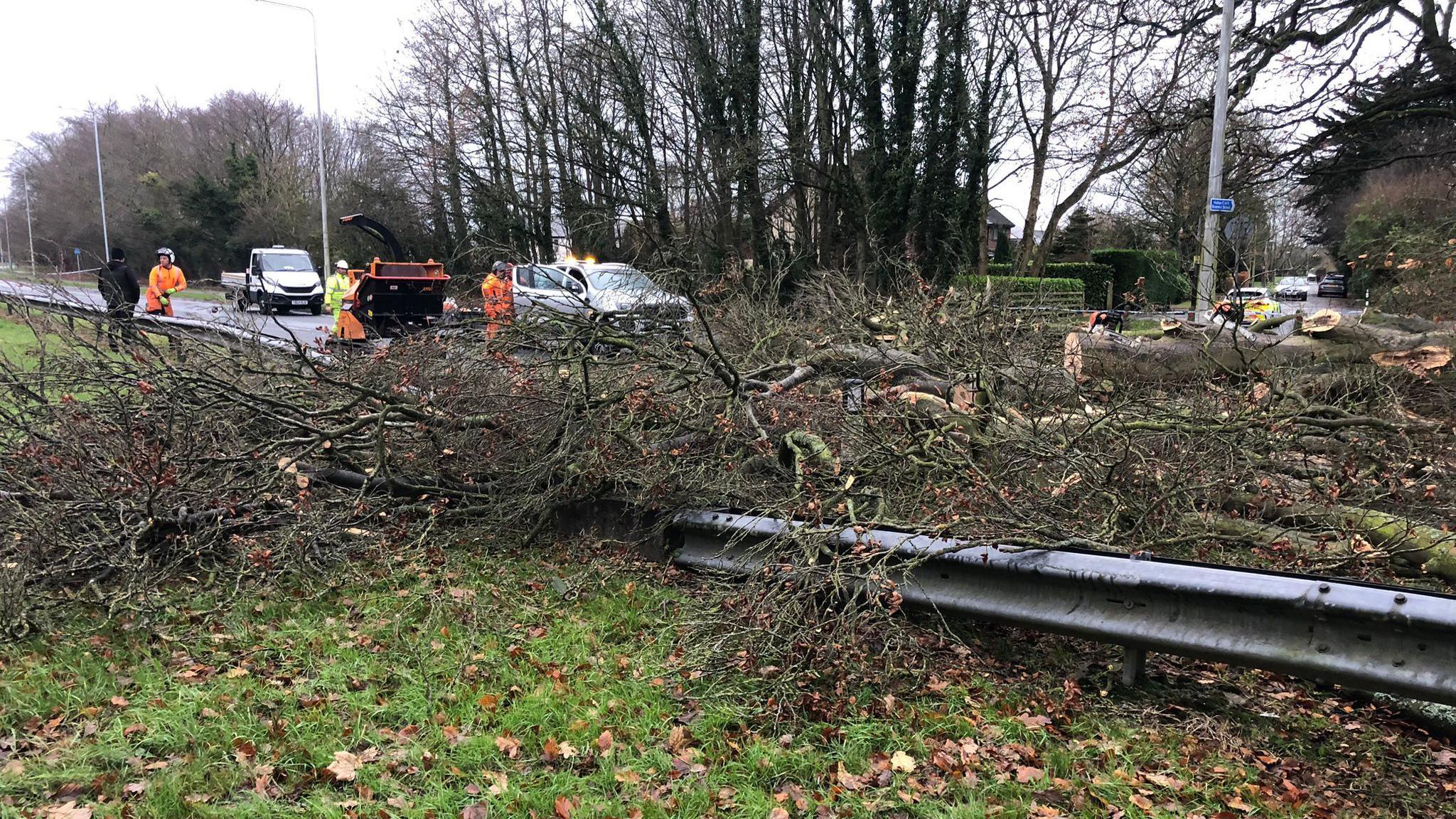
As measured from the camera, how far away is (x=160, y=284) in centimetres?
1355

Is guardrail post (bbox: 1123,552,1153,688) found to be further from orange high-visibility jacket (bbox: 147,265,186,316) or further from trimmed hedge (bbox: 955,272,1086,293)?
orange high-visibility jacket (bbox: 147,265,186,316)

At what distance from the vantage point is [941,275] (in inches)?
893

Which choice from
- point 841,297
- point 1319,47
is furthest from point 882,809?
point 1319,47

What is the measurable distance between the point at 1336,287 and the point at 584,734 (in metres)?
36.4

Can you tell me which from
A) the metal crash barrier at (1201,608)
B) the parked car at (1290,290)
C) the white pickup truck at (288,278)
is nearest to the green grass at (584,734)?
the metal crash barrier at (1201,608)

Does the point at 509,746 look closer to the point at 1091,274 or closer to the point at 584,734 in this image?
the point at 584,734

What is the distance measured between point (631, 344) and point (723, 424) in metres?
1.03

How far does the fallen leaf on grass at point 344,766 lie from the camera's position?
295 cm

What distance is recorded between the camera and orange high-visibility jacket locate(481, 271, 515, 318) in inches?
244

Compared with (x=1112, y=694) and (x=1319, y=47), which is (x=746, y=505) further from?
(x=1319, y=47)

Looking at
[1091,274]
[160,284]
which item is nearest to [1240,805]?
[160,284]

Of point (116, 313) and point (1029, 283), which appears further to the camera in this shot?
point (1029, 283)

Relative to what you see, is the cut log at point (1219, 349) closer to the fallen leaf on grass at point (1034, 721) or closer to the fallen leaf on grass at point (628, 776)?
the fallen leaf on grass at point (1034, 721)

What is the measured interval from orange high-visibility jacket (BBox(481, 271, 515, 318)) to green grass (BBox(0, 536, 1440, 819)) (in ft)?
8.48
